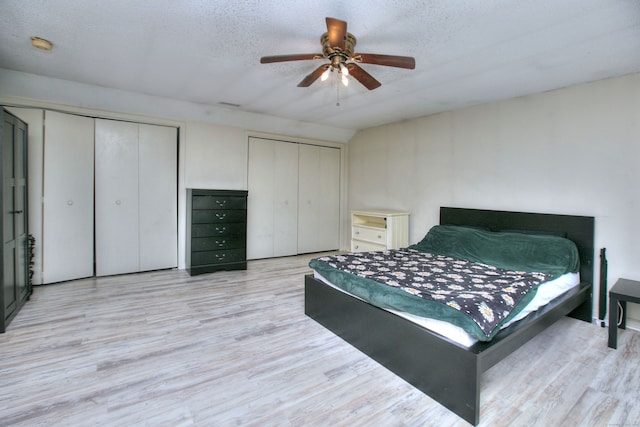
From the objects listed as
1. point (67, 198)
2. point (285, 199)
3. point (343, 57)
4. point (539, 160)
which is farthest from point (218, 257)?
point (539, 160)

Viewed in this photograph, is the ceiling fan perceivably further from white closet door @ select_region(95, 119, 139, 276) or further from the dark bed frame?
white closet door @ select_region(95, 119, 139, 276)

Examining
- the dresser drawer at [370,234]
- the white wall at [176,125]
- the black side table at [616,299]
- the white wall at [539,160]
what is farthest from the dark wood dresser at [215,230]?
the black side table at [616,299]

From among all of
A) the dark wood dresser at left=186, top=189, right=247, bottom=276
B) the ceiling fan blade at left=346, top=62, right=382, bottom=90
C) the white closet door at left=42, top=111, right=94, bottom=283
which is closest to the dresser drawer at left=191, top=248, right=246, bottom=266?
the dark wood dresser at left=186, top=189, right=247, bottom=276

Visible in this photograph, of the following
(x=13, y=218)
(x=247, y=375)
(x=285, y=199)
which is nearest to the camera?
(x=247, y=375)

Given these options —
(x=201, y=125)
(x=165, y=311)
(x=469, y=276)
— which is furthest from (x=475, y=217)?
(x=201, y=125)

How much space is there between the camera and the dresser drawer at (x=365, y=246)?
4870 millimetres

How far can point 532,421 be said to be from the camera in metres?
1.64

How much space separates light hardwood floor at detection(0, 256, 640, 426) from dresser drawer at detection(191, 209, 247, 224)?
4.80 feet

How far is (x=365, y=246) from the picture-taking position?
518cm

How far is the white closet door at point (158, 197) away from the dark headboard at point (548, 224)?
407 centimetres

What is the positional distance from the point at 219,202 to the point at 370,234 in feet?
7.90

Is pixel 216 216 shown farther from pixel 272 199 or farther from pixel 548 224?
pixel 548 224

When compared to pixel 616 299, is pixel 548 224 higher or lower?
higher

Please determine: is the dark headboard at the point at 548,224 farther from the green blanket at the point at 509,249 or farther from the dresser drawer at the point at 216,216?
the dresser drawer at the point at 216,216
